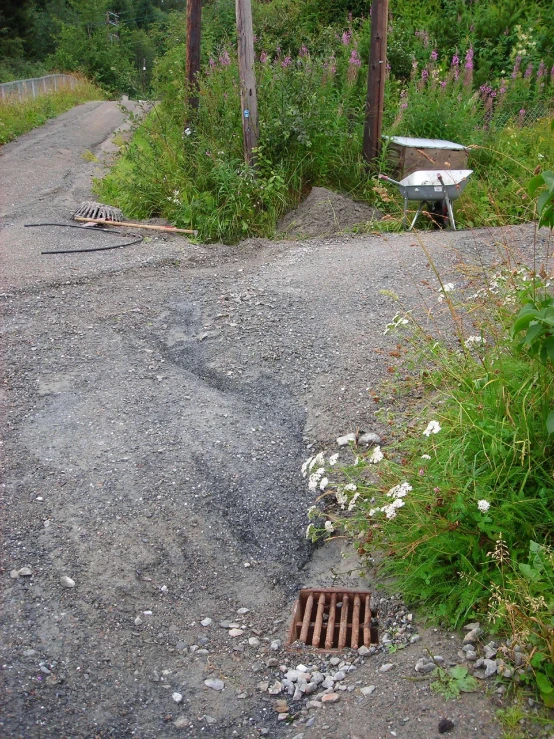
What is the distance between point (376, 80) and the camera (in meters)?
8.93

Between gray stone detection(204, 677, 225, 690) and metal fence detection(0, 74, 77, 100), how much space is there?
21925 mm

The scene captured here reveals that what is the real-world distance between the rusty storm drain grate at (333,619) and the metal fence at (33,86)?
21.7 meters

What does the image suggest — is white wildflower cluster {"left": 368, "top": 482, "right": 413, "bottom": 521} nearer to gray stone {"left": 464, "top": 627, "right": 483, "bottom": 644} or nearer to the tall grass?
gray stone {"left": 464, "top": 627, "right": 483, "bottom": 644}

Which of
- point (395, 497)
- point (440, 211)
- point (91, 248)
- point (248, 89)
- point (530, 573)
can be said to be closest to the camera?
point (530, 573)

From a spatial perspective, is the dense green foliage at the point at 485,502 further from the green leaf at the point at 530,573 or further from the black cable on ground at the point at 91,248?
the black cable on ground at the point at 91,248

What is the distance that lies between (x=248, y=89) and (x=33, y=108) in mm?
14737

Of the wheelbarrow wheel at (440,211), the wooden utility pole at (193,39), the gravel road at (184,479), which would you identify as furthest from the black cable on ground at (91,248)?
the wheelbarrow wheel at (440,211)

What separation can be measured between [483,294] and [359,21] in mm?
13469

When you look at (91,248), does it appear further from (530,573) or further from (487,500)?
(530,573)

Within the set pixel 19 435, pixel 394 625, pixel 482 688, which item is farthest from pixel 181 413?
pixel 482 688

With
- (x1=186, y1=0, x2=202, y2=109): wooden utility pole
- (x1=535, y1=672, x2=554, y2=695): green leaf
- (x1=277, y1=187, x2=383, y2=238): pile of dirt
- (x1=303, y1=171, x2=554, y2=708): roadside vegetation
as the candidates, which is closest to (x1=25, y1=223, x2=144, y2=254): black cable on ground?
(x1=277, y1=187, x2=383, y2=238): pile of dirt

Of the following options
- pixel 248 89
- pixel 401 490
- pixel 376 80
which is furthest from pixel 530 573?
pixel 376 80

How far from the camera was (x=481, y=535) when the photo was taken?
2947mm

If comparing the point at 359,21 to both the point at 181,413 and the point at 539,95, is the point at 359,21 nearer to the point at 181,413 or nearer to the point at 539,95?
the point at 539,95
